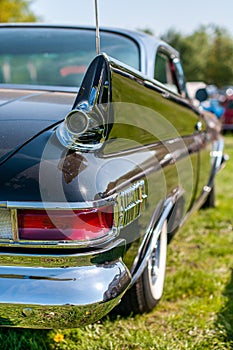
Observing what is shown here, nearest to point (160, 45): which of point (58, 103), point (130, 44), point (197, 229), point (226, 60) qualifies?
point (130, 44)

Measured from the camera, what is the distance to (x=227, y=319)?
2.67 m

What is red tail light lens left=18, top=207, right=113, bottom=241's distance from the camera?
1651 mm

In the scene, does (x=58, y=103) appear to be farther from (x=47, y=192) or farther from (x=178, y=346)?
(x=178, y=346)

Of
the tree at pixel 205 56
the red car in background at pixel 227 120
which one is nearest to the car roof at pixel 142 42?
the red car in background at pixel 227 120

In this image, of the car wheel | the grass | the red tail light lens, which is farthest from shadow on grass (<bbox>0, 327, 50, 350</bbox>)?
the red tail light lens

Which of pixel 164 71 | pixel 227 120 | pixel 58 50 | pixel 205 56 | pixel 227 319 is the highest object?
pixel 58 50

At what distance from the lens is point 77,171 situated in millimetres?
1700

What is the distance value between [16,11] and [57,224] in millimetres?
22322

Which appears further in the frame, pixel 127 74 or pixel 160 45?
pixel 160 45

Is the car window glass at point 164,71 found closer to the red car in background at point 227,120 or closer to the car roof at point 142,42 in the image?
the car roof at point 142,42

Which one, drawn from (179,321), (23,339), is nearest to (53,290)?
(23,339)

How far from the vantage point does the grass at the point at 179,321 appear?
2.33 meters

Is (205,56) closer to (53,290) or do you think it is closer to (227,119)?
(227,119)

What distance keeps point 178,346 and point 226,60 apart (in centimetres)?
4517
